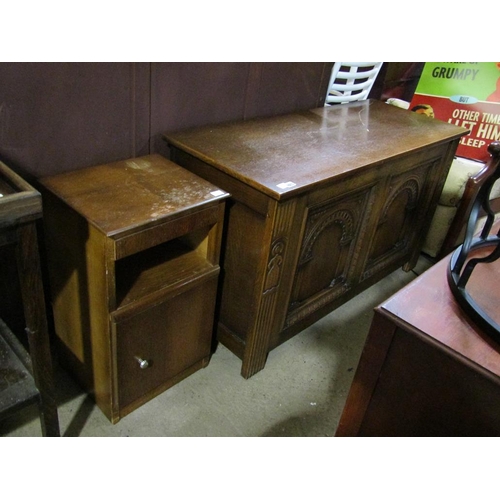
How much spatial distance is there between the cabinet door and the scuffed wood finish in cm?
15

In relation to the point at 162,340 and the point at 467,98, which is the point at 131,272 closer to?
the point at 162,340

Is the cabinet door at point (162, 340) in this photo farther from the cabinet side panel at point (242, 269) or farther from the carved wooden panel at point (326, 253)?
the carved wooden panel at point (326, 253)

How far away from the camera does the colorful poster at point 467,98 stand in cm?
228

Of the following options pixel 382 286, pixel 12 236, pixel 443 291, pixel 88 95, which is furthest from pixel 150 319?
pixel 382 286

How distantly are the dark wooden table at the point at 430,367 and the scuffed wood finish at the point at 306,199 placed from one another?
468 millimetres

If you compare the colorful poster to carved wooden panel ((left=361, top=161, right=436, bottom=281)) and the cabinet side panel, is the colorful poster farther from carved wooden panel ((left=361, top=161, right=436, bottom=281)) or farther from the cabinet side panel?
the cabinet side panel

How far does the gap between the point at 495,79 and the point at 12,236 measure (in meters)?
2.26

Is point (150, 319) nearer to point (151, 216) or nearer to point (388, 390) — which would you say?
point (151, 216)

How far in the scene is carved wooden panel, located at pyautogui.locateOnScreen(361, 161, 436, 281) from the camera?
1779 mm

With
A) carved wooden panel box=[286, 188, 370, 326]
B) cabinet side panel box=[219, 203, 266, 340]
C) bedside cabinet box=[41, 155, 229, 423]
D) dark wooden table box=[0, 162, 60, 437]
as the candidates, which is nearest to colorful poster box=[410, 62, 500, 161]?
carved wooden panel box=[286, 188, 370, 326]

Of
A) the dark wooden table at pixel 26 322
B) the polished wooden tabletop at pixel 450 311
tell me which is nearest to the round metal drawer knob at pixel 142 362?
the dark wooden table at pixel 26 322

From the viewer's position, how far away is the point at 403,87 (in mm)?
2574

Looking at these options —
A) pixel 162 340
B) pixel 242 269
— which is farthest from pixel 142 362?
pixel 242 269

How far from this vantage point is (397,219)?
1945 millimetres
